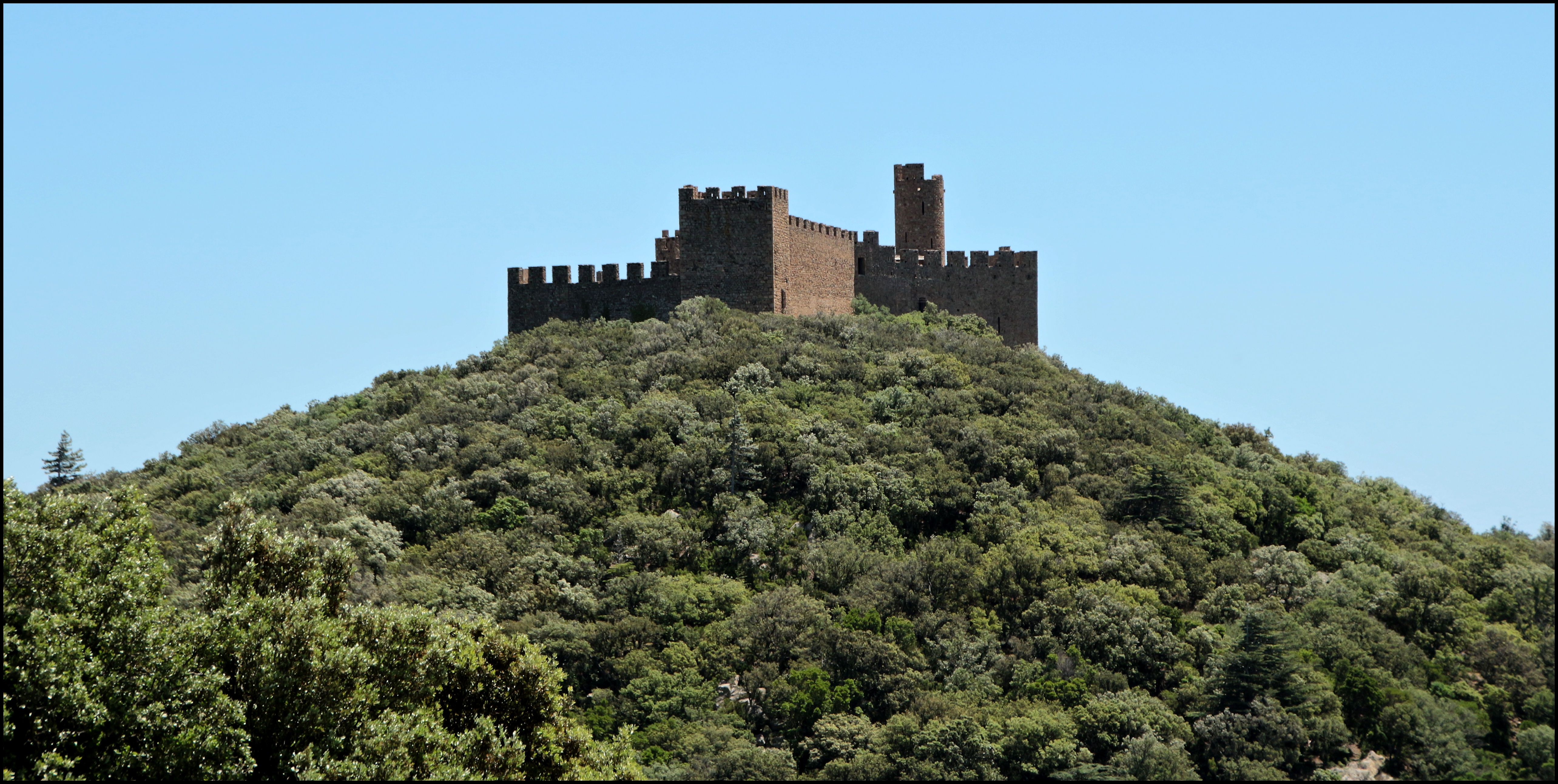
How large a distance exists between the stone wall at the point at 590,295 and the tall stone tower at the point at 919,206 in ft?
26.1

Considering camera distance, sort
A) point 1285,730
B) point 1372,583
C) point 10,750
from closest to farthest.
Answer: point 10,750 < point 1285,730 < point 1372,583

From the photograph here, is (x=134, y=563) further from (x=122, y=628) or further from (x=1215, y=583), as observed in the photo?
(x=1215, y=583)

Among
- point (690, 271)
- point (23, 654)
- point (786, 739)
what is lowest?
point (786, 739)

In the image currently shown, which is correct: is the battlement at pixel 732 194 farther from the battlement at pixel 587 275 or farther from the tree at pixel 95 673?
the tree at pixel 95 673

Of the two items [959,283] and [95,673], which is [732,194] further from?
[95,673]

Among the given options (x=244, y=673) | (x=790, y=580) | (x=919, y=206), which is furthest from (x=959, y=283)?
(x=244, y=673)

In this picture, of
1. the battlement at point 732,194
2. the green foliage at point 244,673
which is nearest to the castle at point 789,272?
the battlement at point 732,194

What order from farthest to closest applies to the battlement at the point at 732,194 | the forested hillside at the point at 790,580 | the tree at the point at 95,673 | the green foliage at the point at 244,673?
the battlement at the point at 732,194
the forested hillside at the point at 790,580
the green foliage at the point at 244,673
the tree at the point at 95,673

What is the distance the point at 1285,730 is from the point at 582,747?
1481cm

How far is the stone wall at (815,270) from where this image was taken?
4688cm

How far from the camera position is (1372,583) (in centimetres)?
3781

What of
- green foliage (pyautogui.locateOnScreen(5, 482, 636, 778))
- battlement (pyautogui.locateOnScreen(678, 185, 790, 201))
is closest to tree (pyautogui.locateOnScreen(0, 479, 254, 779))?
green foliage (pyautogui.locateOnScreen(5, 482, 636, 778))

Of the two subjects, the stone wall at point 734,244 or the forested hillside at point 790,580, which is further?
the stone wall at point 734,244

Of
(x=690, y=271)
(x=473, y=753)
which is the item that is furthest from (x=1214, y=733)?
(x=690, y=271)
